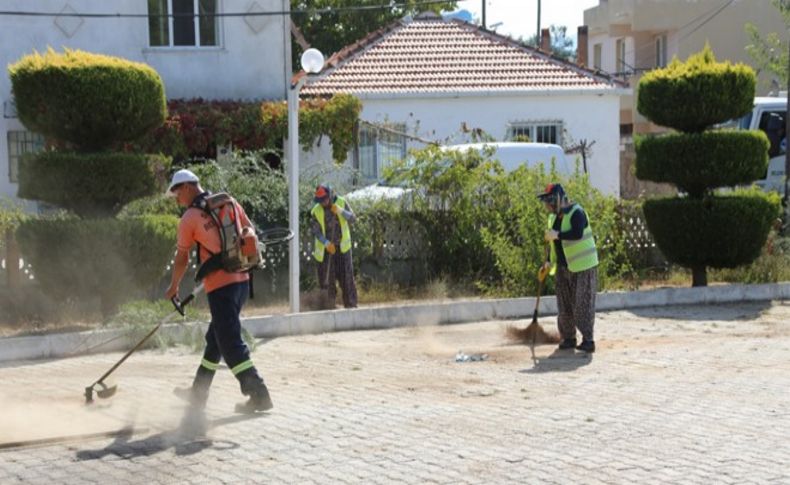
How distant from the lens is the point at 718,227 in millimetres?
15656

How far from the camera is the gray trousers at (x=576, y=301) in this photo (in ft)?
37.7

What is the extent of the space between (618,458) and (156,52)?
16.4m

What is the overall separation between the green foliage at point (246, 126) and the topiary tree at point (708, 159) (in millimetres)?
7198

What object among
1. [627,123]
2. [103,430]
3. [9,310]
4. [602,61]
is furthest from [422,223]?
[602,61]

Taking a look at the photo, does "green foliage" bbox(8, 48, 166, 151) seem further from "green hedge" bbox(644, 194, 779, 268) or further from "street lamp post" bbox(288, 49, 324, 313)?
"green hedge" bbox(644, 194, 779, 268)

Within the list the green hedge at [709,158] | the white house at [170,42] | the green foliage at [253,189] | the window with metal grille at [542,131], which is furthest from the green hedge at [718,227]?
the white house at [170,42]

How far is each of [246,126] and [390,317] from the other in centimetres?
826

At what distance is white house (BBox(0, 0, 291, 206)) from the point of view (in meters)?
21.1

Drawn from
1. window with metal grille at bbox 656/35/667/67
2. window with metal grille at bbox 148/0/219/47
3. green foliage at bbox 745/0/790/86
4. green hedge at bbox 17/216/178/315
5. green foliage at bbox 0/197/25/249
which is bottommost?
green hedge at bbox 17/216/178/315

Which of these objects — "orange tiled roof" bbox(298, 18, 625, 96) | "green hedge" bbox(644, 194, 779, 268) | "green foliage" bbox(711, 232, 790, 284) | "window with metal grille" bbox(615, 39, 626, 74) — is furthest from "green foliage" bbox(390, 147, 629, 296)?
"window with metal grille" bbox(615, 39, 626, 74)

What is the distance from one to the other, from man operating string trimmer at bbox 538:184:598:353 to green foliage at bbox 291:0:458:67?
25790mm

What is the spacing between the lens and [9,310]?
13531 millimetres

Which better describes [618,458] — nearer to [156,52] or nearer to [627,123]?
[156,52]

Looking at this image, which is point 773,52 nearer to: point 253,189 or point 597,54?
point 253,189
